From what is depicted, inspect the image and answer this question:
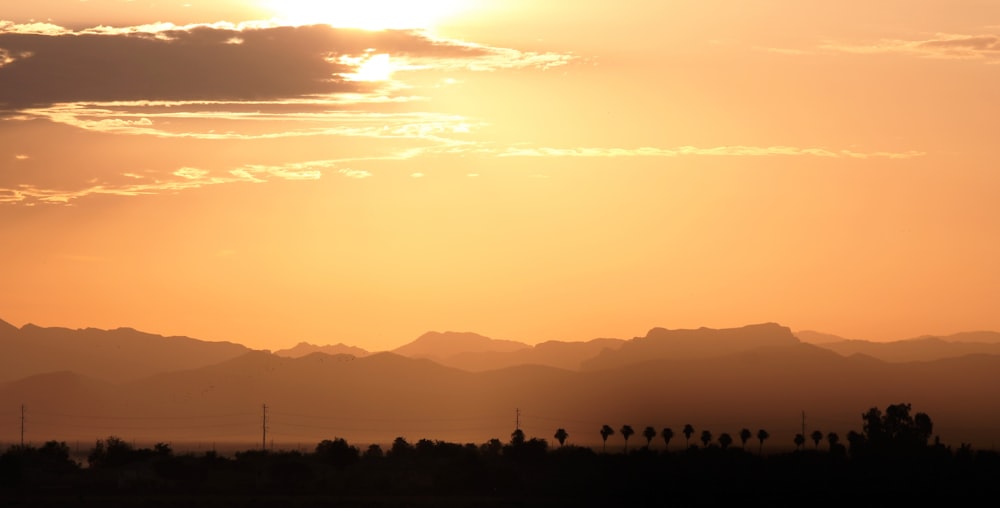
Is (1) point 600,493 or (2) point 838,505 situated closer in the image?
(2) point 838,505

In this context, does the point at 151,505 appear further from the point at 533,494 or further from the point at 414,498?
the point at 533,494

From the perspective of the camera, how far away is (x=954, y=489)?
656ft

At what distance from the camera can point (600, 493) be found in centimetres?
19262

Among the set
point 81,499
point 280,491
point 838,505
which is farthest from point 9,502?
point 838,505

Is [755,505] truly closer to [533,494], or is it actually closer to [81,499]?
[533,494]

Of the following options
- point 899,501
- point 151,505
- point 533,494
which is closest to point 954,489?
point 899,501

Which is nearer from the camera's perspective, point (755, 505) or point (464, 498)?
point (755, 505)

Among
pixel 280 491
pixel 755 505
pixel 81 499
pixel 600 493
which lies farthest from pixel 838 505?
pixel 81 499

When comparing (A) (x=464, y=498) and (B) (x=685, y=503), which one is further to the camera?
(A) (x=464, y=498)

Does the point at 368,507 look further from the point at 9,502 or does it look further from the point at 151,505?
the point at 9,502

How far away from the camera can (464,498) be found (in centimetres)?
18838

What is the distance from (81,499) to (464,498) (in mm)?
44242

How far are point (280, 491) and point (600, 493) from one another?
39912mm

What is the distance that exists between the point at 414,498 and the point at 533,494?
14.9 m
